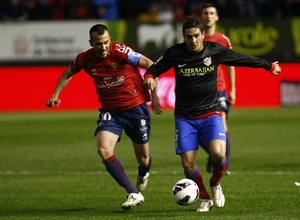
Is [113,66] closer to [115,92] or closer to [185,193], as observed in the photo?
[115,92]

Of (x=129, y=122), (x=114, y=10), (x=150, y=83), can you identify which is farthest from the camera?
(x=114, y=10)

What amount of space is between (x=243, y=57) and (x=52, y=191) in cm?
354

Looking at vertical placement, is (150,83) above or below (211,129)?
above

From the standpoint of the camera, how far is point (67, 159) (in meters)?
17.2

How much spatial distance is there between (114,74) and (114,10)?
18.8 m

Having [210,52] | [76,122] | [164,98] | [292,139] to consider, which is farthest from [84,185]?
[164,98]

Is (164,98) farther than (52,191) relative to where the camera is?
Yes

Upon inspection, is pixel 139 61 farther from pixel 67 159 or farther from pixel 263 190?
pixel 67 159

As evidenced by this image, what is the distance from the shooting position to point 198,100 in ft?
35.7

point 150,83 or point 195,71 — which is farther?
point 195,71

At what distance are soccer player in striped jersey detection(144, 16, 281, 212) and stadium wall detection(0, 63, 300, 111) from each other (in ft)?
49.8

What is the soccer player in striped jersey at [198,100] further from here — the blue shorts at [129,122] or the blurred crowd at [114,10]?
the blurred crowd at [114,10]

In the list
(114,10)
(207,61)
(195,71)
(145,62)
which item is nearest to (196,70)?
(195,71)

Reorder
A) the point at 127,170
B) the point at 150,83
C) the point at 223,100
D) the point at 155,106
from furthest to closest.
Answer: the point at 127,170 < the point at 223,100 < the point at 155,106 < the point at 150,83
